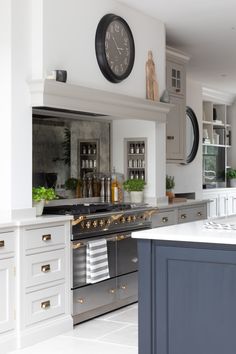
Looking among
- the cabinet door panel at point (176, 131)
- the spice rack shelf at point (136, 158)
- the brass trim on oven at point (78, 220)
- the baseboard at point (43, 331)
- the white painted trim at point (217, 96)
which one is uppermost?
the white painted trim at point (217, 96)

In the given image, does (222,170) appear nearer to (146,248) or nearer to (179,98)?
(179,98)

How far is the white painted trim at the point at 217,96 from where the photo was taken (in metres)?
10.0

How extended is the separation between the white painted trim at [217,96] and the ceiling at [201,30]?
1.11 metres

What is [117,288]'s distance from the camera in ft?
17.8

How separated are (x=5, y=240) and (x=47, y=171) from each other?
4.38ft

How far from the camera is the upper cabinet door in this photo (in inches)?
270

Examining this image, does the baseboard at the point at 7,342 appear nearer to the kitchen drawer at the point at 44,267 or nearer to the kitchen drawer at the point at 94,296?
the kitchen drawer at the point at 44,267

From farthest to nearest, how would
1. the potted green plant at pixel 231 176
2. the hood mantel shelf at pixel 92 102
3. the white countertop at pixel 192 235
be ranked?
the potted green plant at pixel 231 176
the hood mantel shelf at pixel 92 102
the white countertop at pixel 192 235

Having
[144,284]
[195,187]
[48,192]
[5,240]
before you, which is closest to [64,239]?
[48,192]

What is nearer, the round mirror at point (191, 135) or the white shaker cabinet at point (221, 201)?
the round mirror at point (191, 135)

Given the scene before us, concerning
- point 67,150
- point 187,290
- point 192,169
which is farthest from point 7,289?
point 192,169

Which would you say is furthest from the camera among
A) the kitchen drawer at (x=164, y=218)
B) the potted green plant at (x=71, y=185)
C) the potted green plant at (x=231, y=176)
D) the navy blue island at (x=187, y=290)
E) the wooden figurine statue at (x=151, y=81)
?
the potted green plant at (x=231, y=176)

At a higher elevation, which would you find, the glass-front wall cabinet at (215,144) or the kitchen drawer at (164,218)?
the glass-front wall cabinet at (215,144)

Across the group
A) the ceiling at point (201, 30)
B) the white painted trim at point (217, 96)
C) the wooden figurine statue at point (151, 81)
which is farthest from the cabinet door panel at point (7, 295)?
the white painted trim at point (217, 96)
